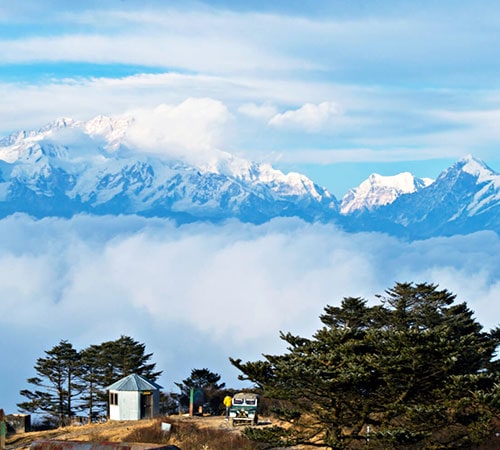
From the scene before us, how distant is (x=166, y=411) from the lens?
239 ft

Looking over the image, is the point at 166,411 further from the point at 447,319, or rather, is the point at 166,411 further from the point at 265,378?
the point at 265,378

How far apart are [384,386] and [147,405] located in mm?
35412

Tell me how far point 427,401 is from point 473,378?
2330mm

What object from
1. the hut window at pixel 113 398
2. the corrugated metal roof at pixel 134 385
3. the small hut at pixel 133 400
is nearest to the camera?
the small hut at pixel 133 400

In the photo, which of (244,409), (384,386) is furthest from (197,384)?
(384,386)

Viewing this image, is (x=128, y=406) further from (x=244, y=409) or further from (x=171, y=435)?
(x=171, y=435)

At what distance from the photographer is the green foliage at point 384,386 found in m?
25.0

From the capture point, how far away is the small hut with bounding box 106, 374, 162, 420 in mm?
58312

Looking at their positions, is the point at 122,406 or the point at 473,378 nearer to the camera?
the point at 473,378

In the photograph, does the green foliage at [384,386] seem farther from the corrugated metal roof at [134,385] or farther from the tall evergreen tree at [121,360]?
the tall evergreen tree at [121,360]

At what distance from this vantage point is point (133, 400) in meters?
58.4

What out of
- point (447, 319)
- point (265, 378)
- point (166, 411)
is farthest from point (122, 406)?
point (265, 378)

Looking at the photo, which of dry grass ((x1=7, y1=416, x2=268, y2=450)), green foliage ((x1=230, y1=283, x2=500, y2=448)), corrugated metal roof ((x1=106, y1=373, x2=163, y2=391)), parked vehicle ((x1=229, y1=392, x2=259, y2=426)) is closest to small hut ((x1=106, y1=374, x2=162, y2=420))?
corrugated metal roof ((x1=106, y1=373, x2=163, y2=391))

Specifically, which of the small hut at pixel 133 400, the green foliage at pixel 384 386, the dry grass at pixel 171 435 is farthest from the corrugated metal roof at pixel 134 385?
the green foliage at pixel 384 386
